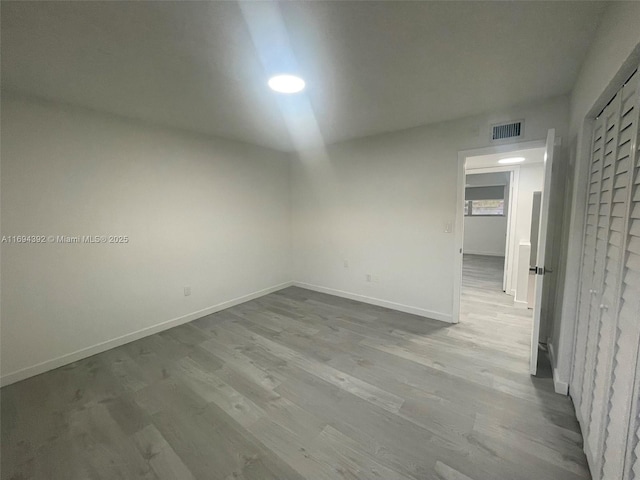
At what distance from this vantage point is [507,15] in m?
1.34

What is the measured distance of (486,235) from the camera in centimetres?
770

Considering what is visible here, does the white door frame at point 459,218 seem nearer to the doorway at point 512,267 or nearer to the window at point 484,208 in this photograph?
the doorway at point 512,267

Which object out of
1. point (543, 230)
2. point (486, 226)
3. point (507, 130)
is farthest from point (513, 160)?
point (486, 226)

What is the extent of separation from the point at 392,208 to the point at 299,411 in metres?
2.60

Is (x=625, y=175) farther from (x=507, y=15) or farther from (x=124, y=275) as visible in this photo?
(x=124, y=275)

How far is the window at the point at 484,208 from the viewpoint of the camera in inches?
298

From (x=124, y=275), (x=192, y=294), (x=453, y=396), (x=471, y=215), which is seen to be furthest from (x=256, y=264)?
(x=471, y=215)

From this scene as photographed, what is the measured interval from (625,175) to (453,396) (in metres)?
1.69

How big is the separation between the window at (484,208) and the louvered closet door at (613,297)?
6871mm

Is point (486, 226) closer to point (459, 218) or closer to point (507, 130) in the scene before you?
point (459, 218)

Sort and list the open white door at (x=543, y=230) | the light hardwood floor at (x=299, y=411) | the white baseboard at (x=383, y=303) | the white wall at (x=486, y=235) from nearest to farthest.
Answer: the light hardwood floor at (x=299, y=411) < the open white door at (x=543, y=230) < the white baseboard at (x=383, y=303) < the white wall at (x=486, y=235)

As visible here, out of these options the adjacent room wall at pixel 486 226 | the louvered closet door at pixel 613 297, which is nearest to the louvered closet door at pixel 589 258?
the louvered closet door at pixel 613 297

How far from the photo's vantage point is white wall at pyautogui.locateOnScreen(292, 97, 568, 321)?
2.97 meters

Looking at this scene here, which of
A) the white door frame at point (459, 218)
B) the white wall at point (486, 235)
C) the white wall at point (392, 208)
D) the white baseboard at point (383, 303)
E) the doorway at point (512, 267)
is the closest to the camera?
the doorway at point (512, 267)
